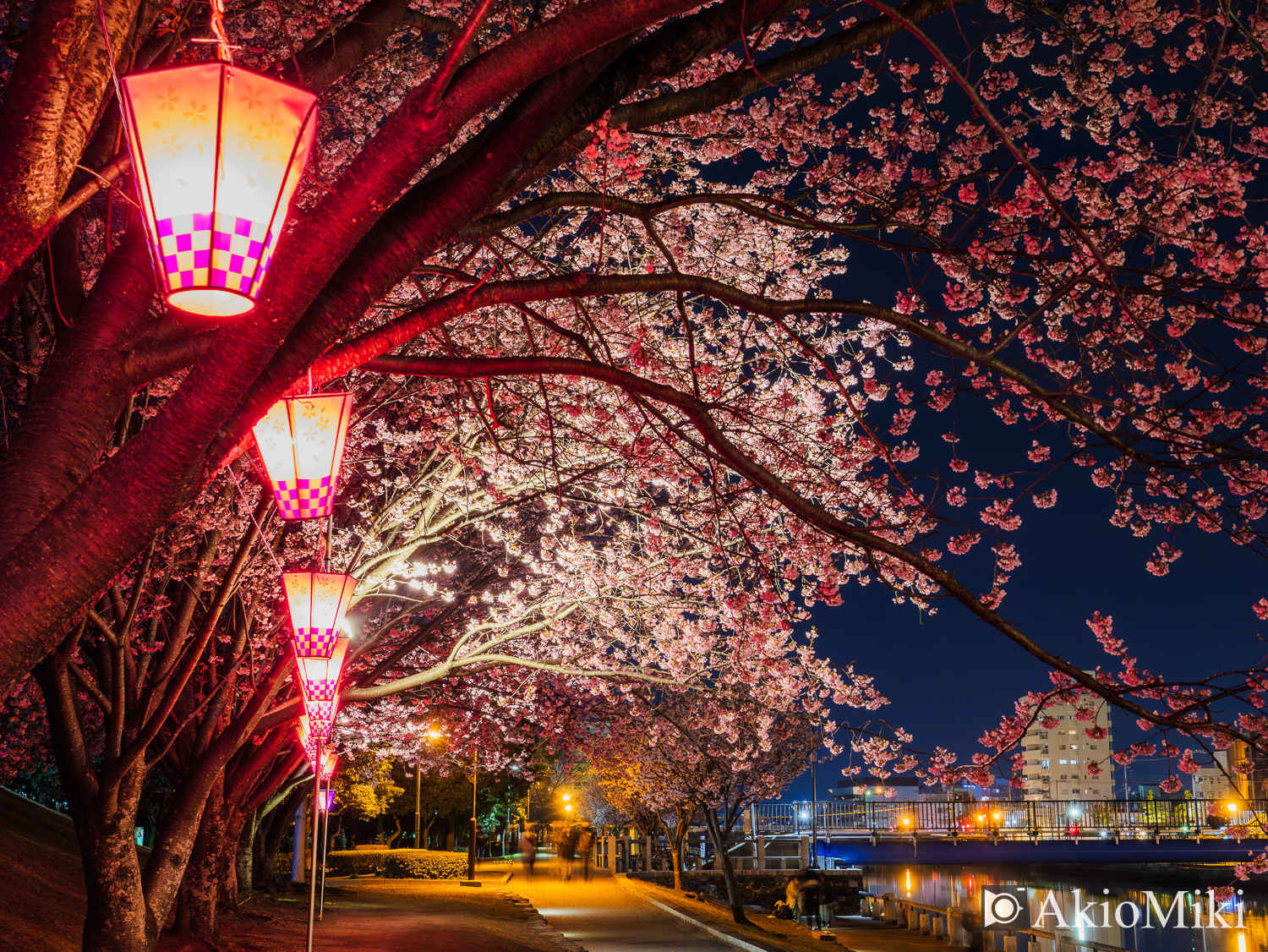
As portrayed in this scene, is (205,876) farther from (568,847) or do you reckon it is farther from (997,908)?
(568,847)

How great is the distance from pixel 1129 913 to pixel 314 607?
4770 cm

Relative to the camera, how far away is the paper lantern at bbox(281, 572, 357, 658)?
891 cm

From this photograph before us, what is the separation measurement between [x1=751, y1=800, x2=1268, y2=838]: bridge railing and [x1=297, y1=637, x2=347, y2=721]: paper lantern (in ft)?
97.3

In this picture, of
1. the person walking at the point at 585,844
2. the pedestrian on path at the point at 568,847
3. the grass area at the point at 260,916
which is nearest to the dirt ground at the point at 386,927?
the grass area at the point at 260,916

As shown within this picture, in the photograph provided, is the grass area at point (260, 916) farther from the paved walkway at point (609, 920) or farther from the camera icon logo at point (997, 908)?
the camera icon logo at point (997, 908)

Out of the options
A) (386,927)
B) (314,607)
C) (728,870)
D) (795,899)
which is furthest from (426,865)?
(314,607)

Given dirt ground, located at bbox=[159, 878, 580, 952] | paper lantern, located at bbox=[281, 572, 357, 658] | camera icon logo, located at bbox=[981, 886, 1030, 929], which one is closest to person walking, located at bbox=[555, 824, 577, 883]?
dirt ground, located at bbox=[159, 878, 580, 952]

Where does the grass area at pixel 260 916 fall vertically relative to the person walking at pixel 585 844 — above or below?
above

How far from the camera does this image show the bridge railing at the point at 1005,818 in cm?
4009

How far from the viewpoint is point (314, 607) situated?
8906 millimetres

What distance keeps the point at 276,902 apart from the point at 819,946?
1233 cm

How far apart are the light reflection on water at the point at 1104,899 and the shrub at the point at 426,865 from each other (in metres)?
19.0

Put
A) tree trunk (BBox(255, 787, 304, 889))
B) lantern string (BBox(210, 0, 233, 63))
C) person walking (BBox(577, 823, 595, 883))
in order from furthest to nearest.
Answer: person walking (BBox(577, 823, 595, 883))
tree trunk (BBox(255, 787, 304, 889))
lantern string (BBox(210, 0, 233, 63))

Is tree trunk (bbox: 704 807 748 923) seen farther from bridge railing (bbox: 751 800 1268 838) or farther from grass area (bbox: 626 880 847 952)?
bridge railing (bbox: 751 800 1268 838)
